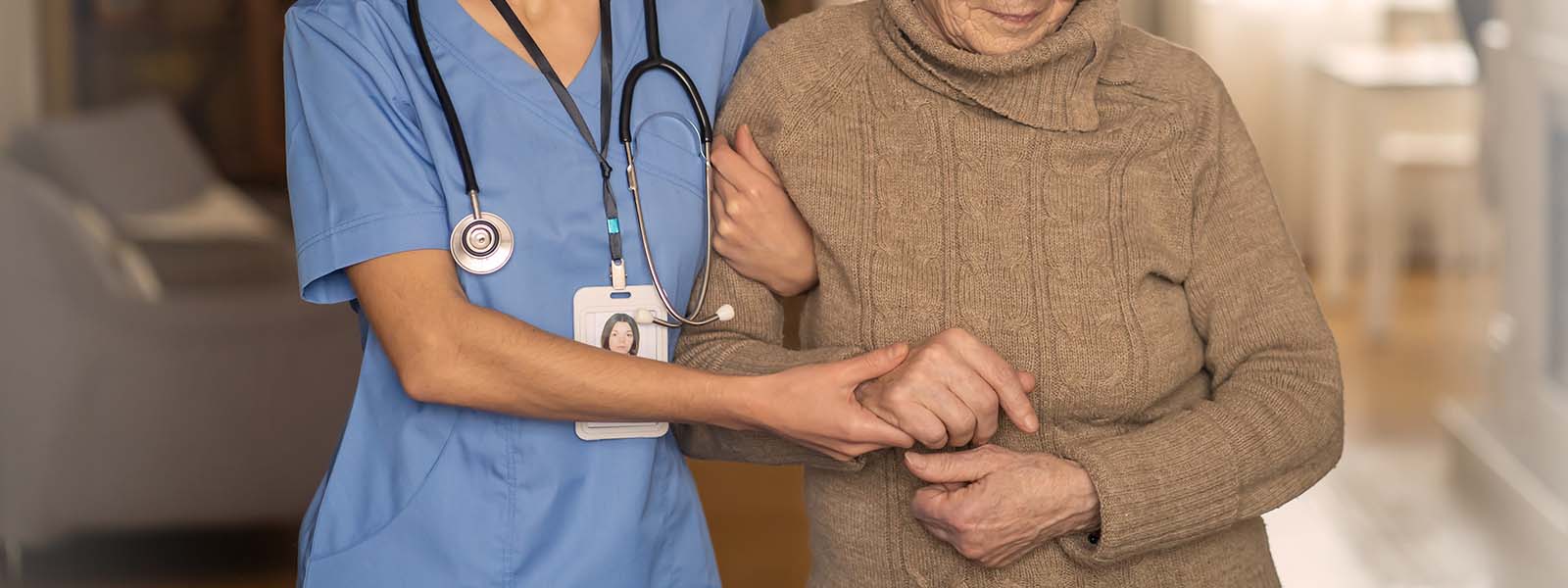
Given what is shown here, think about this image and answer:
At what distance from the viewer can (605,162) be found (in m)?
1.30

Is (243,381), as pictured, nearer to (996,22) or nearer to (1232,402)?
(996,22)

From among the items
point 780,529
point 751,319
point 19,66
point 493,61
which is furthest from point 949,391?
point 19,66

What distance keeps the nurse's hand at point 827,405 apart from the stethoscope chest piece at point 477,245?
0.24 m

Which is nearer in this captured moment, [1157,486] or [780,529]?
[1157,486]

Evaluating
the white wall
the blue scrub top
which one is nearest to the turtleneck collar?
the blue scrub top

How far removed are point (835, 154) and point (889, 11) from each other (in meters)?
0.14

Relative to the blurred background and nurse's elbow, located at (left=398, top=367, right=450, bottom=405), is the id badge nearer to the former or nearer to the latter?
nurse's elbow, located at (left=398, top=367, right=450, bottom=405)

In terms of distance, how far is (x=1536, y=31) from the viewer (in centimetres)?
296

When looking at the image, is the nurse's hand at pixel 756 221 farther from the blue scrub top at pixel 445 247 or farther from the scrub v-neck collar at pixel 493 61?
the scrub v-neck collar at pixel 493 61

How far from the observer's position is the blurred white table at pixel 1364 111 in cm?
508

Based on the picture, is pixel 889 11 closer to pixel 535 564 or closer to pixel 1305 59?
pixel 535 564

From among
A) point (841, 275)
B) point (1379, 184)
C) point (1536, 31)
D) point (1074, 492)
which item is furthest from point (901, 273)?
point (1379, 184)

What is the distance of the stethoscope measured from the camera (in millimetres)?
1253

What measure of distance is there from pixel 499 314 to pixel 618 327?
0.37ft
